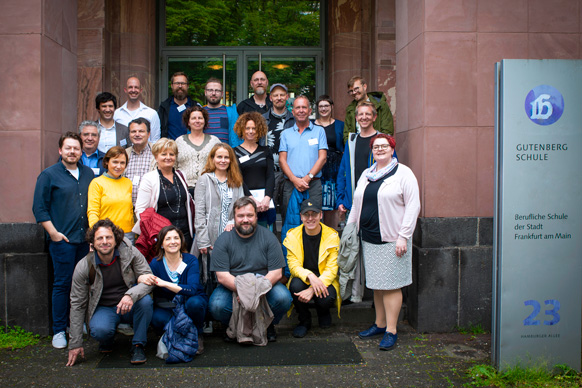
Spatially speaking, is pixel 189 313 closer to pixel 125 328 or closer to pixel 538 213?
pixel 125 328

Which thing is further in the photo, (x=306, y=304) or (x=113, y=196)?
(x=306, y=304)

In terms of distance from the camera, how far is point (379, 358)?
4535 millimetres

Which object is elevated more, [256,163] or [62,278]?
[256,163]

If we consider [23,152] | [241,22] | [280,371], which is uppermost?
[241,22]

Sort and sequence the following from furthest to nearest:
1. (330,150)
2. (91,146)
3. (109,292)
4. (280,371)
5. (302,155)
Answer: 1. (330,150)
2. (302,155)
3. (91,146)
4. (109,292)
5. (280,371)

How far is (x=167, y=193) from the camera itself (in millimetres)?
5027

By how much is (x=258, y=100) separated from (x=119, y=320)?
313 centimetres

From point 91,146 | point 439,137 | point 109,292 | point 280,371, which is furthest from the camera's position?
point 91,146

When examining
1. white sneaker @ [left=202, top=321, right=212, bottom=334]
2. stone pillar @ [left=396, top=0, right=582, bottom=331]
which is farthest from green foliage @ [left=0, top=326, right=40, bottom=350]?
stone pillar @ [left=396, top=0, right=582, bottom=331]

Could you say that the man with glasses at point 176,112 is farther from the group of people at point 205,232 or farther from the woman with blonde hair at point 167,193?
the woman with blonde hair at point 167,193

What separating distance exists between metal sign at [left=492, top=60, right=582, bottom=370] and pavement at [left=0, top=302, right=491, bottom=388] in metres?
0.56

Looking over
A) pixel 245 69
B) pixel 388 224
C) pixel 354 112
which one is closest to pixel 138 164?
pixel 354 112

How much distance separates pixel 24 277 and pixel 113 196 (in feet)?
4.22

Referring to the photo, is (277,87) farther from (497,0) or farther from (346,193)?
(497,0)
